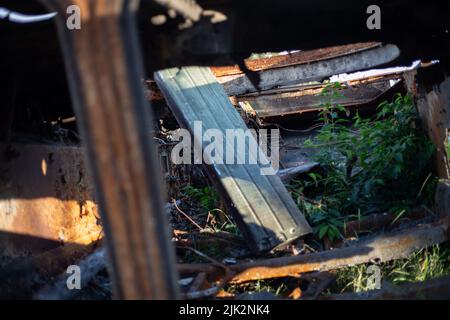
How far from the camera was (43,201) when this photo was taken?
4035 mm

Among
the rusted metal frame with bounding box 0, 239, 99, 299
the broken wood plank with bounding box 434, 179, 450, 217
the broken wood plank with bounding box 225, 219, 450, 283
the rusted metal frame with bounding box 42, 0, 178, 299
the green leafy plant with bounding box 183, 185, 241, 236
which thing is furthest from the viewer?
the green leafy plant with bounding box 183, 185, 241, 236

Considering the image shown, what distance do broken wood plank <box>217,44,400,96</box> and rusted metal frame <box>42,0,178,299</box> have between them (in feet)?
7.72

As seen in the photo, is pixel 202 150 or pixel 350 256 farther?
pixel 202 150

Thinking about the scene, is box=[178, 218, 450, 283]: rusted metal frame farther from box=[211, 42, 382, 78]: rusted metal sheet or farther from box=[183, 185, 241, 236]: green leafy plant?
box=[211, 42, 382, 78]: rusted metal sheet

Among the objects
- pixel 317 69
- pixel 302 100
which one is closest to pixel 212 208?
pixel 317 69

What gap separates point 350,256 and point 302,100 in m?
5.15

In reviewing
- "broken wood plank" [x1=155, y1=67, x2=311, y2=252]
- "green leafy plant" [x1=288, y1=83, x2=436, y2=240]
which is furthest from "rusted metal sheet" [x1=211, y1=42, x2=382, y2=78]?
"green leafy plant" [x1=288, y1=83, x2=436, y2=240]

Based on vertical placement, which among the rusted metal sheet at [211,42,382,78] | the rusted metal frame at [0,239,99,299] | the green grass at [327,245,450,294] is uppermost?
the rusted metal sheet at [211,42,382,78]

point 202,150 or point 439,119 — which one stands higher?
point 439,119

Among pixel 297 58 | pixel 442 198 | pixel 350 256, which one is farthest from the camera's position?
pixel 297 58

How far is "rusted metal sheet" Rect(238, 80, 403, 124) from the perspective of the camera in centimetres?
849

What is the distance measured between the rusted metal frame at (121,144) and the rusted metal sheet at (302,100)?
6893 millimetres

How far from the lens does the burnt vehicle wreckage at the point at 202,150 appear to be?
1608 millimetres

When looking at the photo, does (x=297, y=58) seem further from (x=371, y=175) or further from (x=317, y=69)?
(x=371, y=175)
